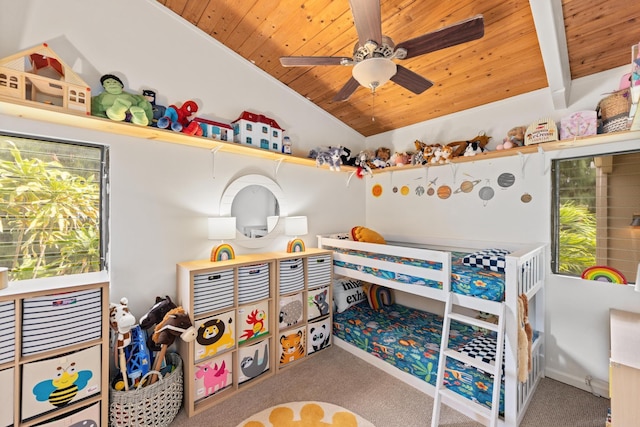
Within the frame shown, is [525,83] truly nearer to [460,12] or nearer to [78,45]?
[460,12]

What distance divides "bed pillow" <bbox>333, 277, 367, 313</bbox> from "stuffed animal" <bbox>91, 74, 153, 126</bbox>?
2525mm

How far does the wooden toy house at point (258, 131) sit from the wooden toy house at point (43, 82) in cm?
112

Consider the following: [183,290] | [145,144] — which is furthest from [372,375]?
[145,144]

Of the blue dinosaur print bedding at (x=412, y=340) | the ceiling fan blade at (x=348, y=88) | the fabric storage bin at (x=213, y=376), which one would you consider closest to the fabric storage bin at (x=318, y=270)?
the blue dinosaur print bedding at (x=412, y=340)

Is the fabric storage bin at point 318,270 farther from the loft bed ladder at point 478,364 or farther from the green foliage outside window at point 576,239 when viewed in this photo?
the green foliage outside window at point 576,239

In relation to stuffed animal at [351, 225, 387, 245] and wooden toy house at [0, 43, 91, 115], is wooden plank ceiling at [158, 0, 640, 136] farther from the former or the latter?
stuffed animal at [351, 225, 387, 245]

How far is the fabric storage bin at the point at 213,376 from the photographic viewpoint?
2104 millimetres

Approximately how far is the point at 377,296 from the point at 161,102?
10.0 feet

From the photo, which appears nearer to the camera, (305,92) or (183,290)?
(183,290)

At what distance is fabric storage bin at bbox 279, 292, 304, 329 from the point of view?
8.63ft

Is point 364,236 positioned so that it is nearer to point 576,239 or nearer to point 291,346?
point 291,346

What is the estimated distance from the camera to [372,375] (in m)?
2.50

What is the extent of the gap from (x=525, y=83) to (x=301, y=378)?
340cm

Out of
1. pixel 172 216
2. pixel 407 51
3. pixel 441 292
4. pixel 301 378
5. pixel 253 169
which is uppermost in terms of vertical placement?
pixel 407 51
